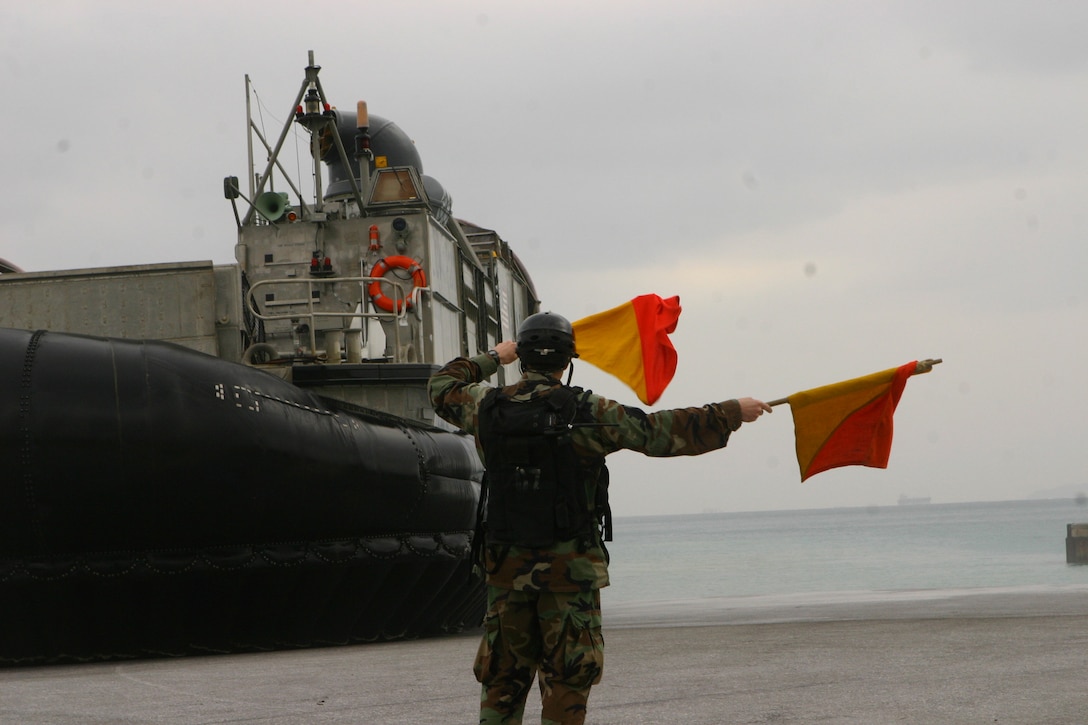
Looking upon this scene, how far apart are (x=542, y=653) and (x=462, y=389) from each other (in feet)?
2.42

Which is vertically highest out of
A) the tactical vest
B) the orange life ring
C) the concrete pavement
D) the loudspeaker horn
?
the loudspeaker horn

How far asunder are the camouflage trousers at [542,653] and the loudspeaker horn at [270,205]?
8042mm

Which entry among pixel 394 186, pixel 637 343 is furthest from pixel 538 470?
pixel 394 186

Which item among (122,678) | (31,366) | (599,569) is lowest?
(122,678)

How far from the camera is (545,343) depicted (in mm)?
3521

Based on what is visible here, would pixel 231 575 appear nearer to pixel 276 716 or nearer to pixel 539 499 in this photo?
pixel 276 716

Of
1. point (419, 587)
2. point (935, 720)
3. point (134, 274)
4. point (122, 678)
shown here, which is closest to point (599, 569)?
point (935, 720)

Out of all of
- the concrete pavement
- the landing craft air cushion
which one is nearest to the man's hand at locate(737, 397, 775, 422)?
the concrete pavement

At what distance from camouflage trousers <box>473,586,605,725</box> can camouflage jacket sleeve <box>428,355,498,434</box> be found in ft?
1.57

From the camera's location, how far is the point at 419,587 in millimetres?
7715

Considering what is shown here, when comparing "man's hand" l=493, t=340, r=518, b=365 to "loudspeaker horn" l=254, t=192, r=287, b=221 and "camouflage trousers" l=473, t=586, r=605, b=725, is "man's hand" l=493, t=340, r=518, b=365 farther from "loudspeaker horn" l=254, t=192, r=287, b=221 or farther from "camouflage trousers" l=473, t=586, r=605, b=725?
"loudspeaker horn" l=254, t=192, r=287, b=221

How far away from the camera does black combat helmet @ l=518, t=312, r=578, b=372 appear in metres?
3.53

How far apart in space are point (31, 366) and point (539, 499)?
3.79m

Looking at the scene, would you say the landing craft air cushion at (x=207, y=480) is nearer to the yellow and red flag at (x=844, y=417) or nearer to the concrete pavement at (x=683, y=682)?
the concrete pavement at (x=683, y=682)
